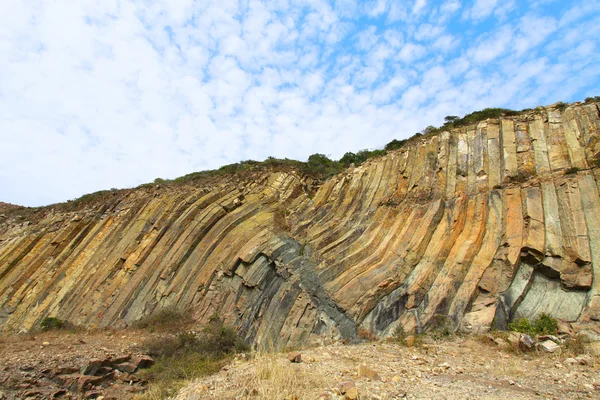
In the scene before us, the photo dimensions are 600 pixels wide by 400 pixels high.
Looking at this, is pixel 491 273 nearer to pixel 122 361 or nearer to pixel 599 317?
pixel 599 317

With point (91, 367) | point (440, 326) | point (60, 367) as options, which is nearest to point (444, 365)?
point (440, 326)

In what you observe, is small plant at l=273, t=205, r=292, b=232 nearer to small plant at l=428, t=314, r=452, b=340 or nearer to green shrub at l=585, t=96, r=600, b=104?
small plant at l=428, t=314, r=452, b=340

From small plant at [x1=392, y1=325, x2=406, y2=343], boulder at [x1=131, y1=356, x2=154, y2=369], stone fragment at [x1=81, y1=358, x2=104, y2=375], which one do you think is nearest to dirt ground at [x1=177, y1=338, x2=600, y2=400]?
small plant at [x1=392, y1=325, x2=406, y2=343]

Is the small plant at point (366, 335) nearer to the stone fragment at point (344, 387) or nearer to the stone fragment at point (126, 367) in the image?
the stone fragment at point (344, 387)

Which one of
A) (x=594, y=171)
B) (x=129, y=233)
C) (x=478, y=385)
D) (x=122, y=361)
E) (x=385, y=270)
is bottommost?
(x=122, y=361)

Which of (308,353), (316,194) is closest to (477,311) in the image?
(308,353)

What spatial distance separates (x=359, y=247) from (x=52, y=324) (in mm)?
13458

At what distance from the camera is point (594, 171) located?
39.1ft

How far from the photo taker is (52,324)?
1558 centimetres

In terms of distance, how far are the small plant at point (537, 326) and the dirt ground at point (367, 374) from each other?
1148 millimetres

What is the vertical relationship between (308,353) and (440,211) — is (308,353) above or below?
below

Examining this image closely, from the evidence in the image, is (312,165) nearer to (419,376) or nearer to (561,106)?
(561,106)

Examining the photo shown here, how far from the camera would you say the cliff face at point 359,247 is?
11.0 m

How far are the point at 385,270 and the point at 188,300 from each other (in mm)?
8431
